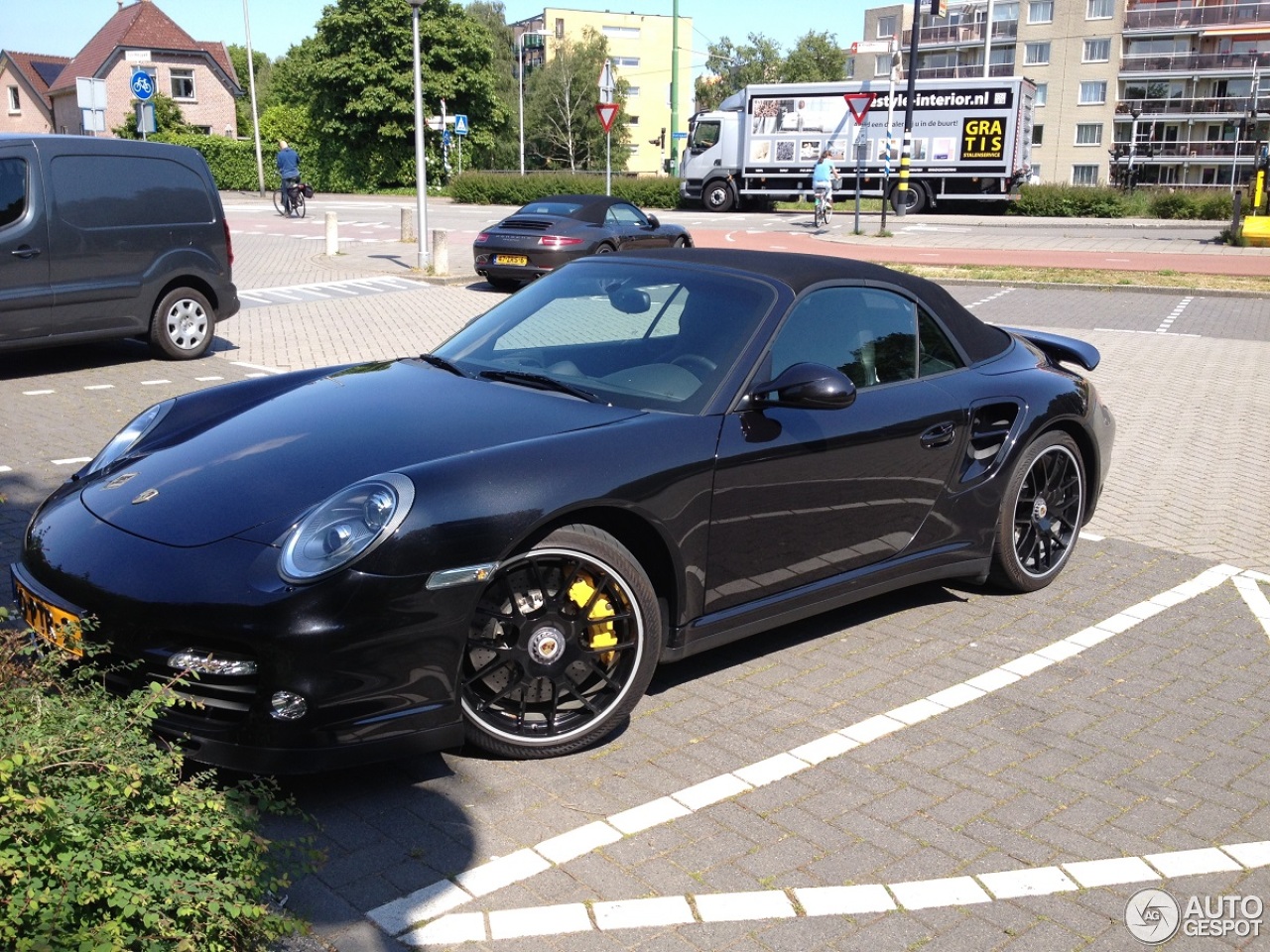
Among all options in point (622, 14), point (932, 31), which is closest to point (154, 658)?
point (932, 31)

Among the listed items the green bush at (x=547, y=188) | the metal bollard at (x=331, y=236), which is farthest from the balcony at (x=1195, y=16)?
the metal bollard at (x=331, y=236)

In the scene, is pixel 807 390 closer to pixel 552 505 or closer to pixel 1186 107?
pixel 552 505

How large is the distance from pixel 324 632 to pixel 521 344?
1928 millimetres

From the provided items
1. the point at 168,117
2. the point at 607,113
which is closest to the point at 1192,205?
the point at 607,113

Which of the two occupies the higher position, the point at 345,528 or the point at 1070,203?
the point at 1070,203

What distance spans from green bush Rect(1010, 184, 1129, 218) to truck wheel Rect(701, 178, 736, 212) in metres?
9.25

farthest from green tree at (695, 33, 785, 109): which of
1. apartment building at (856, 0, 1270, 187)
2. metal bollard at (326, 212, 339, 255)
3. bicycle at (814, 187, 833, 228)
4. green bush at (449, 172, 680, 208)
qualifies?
metal bollard at (326, 212, 339, 255)

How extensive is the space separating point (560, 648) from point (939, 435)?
6.75 ft

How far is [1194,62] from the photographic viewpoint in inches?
3041

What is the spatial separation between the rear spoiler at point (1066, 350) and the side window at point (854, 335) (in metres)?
1.44

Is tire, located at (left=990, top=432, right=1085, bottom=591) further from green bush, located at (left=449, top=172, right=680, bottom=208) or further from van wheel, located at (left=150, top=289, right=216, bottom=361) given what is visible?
green bush, located at (left=449, top=172, right=680, bottom=208)

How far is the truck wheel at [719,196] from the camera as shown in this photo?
41.5m

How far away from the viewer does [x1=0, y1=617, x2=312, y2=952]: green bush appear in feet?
7.75

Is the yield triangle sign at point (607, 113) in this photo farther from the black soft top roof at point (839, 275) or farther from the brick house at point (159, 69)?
the brick house at point (159, 69)
